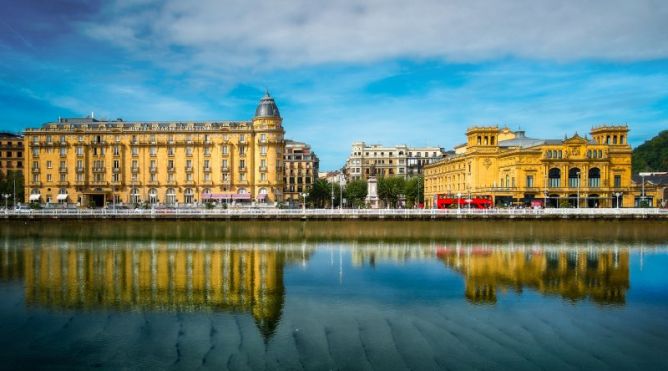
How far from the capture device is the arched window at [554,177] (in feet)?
324

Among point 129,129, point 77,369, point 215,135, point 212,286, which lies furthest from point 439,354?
point 129,129

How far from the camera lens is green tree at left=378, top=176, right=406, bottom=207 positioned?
126250mm

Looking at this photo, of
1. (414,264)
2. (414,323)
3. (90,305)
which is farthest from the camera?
(414,264)

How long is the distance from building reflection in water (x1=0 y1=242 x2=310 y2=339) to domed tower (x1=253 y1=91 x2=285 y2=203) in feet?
146

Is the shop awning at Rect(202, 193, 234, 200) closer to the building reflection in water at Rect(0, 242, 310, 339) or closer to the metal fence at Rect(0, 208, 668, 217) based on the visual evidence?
the metal fence at Rect(0, 208, 668, 217)

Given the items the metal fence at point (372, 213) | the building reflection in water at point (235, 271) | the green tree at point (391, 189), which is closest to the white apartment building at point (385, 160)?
the green tree at point (391, 189)

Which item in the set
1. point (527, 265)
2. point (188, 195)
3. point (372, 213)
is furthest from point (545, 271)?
point (188, 195)

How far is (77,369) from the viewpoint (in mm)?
20609

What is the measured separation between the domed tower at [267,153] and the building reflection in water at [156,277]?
146 feet

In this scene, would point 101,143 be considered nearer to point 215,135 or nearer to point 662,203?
point 215,135

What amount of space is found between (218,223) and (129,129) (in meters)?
37.9

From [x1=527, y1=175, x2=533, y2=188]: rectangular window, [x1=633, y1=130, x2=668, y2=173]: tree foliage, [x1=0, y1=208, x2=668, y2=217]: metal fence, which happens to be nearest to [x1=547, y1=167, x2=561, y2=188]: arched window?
[x1=527, y1=175, x2=533, y2=188]: rectangular window

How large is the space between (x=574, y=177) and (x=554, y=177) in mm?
3633

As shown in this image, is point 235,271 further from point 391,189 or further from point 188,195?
point 391,189
